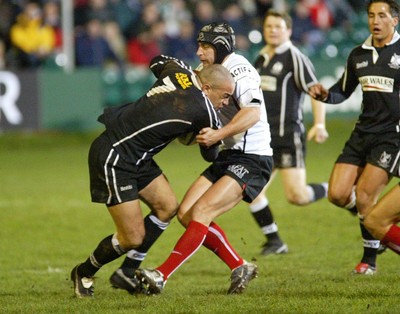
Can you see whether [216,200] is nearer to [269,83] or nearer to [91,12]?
[269,83]

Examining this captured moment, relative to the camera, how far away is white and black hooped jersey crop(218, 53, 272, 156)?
7.62 meters

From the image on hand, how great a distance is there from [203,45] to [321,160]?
10486mm

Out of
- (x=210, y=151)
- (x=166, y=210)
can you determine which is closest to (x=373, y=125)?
(x=210, y=151)

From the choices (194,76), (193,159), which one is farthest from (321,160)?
(194,76)

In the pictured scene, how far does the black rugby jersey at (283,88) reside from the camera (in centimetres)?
1056

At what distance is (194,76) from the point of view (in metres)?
7.39

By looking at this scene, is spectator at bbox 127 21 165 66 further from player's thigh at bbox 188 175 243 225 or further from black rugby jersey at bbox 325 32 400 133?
player's thigh at bbox 188 175 243 225

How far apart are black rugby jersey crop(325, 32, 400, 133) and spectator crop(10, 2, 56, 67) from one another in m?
12.1

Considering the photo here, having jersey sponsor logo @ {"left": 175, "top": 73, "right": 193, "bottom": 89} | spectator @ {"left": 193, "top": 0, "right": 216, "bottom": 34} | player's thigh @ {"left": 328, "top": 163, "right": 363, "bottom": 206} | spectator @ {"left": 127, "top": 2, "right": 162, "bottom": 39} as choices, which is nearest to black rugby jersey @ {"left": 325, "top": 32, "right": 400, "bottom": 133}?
player's thigh @ {"left": 328, "top": 163, "right": 363, "bottom": 206}

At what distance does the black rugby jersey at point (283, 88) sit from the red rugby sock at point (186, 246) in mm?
3416

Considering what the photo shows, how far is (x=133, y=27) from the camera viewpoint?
71.5 feet

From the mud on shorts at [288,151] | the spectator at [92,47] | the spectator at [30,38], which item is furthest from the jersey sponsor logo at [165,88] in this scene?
the spectator at [92,47]

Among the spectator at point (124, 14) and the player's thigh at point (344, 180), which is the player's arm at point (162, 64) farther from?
the spectator at point (124, 14)

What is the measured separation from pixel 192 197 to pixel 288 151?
3.00 metres
